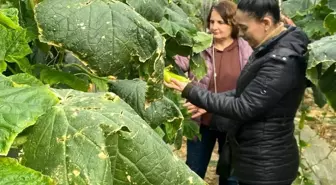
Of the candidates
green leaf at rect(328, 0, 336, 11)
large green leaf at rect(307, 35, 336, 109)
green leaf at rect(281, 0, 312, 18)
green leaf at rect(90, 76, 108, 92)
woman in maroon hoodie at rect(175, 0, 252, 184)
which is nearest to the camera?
green leaf at rect(90, 76, 108, 92)

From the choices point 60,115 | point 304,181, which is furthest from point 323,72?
point 304,181

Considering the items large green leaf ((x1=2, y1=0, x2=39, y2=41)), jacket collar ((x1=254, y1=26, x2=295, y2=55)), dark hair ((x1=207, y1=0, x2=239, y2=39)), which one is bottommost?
dark hair ((x1=207, y1=0, x2=239, y2=39))

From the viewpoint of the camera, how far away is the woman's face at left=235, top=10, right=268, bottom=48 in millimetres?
2916

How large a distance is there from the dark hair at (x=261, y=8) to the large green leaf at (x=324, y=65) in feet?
1.71

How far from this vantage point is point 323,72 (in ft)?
7.94

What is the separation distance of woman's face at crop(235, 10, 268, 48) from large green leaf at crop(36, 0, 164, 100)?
175 cm

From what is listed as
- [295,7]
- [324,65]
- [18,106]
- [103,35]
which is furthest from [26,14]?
[295,7]

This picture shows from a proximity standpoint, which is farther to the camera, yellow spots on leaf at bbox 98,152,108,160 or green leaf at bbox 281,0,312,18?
green leaf at bbox 281,0,312,18

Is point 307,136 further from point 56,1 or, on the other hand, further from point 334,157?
point 56,1

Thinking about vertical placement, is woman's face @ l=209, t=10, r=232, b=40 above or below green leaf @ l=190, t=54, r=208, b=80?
below

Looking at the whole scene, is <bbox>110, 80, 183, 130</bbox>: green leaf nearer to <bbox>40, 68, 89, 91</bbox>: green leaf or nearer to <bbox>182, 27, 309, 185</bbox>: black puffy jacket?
<bbox>40, 68, 89, 91</bbox>: green leaf

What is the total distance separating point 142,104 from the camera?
4.88 feet

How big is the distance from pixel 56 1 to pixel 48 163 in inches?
18.1

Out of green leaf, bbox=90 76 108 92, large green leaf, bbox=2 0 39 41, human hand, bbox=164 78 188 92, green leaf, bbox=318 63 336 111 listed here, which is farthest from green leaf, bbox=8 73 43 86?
green leaf, bbox=318 63 336 111
